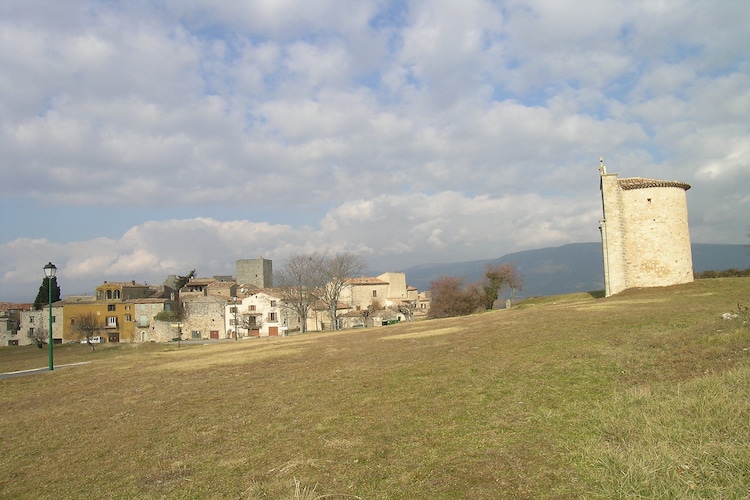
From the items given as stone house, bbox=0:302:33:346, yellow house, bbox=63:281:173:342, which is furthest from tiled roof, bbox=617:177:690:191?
stone house, bbox=0:302:33:346

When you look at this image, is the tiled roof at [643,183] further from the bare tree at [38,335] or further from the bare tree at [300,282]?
the bare tree at [38,335]

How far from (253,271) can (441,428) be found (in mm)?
126873

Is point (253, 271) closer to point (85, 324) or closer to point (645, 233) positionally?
point (85, 324)

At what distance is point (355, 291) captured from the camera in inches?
3880

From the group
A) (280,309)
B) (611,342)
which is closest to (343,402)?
(611,342)

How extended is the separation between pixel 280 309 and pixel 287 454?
75.8 m

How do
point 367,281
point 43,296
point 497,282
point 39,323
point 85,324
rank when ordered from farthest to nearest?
1. point 367,281
2. point 43,296
3. point 39,323
4. point 85,324
5. point 497,282

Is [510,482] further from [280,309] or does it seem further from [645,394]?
[280,309]

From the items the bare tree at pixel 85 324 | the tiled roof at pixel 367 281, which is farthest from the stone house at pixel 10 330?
the tiled roof at pixel 367 281

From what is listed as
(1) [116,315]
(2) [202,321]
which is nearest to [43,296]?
(1) [116,315]

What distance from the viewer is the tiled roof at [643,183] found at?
3747cm

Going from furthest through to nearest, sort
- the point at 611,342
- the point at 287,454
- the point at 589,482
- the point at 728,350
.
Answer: the point at 611,342
the point at 728,350
the point at 287,454
the point at 589,482

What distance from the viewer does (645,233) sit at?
37906 mm

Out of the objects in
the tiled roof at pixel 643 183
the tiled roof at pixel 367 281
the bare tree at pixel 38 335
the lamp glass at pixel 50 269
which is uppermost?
the tiled roof at pixel 643 183
